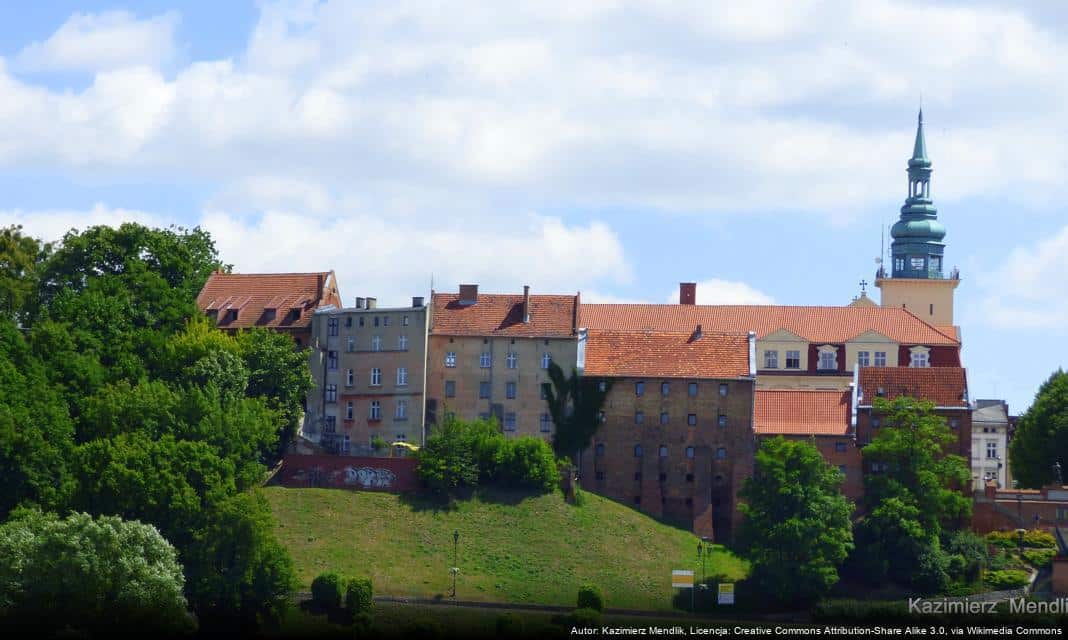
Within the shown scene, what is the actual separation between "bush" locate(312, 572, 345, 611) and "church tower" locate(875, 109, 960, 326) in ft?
212

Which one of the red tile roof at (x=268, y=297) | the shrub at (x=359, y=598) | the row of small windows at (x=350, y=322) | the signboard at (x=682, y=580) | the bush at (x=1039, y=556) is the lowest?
the shrub at (x=359, y=598)

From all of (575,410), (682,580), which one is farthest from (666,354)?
(682,580)

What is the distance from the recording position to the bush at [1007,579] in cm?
10912

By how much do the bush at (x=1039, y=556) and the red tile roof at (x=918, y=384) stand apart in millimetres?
8940

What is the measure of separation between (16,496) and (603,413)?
28.9 m

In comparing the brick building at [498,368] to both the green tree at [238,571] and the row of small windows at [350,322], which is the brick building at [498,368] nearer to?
the row of small windows at [350,322]

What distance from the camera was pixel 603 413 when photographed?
394 ft

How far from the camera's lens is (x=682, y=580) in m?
109

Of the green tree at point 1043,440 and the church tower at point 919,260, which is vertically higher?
the church tower at point 919,260

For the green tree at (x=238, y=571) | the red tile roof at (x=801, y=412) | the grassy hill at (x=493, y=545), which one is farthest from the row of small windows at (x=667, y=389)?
the green tree at (x=238, y=571)

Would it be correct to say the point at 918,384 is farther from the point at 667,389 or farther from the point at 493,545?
the point at 493,545

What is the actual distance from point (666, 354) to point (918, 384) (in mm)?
12359

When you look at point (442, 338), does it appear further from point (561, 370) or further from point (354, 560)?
point (354, 560)

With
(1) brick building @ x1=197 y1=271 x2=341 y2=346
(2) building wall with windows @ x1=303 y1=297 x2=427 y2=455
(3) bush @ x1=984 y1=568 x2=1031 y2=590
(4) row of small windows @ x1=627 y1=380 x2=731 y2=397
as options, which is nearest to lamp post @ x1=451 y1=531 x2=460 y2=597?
(2) building wall with windows @ x1=303 y1=297 x2=427 y2=455
